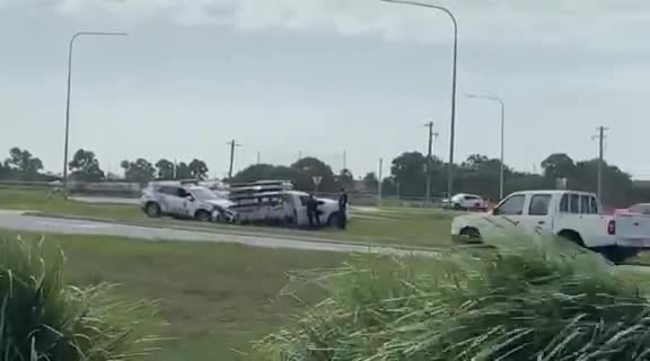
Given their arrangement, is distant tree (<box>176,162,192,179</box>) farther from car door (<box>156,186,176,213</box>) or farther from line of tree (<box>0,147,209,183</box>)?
car door (<box>156,186,176,213</box>)

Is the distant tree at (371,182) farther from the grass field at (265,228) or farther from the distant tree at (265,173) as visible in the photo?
the grass field at (265,228)

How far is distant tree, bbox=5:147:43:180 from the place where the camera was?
91.6 meters

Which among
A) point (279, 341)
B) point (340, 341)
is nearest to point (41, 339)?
point (279, 341)

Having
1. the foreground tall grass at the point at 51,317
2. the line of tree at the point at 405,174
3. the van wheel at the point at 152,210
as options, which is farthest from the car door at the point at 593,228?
the line of tree at the point at 405,174

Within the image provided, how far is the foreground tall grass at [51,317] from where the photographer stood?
5.88m

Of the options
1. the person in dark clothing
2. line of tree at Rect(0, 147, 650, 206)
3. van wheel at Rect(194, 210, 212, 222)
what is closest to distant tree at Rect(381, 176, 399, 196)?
line of tree at Rect(0, 147, 650, 206)

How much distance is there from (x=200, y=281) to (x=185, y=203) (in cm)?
2928

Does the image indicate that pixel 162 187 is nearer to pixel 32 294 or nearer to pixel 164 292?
pixel 164 292

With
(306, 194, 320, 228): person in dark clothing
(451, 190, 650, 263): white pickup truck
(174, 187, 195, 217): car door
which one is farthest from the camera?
(174, 187, 195, 217): car door

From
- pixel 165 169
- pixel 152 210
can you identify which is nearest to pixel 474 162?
pixel 165 169

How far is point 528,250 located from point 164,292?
32.8 feet

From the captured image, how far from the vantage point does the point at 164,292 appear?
47.3 ft

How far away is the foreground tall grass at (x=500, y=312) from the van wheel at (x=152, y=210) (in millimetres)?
40588

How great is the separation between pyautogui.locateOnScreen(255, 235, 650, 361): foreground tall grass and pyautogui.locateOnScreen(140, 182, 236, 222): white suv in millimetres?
37369
